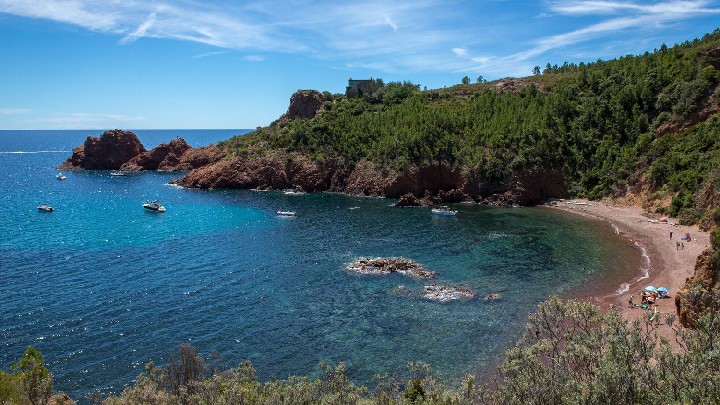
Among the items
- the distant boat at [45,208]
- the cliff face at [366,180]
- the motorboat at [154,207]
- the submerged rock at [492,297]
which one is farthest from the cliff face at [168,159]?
the submerged rock at [492,297]

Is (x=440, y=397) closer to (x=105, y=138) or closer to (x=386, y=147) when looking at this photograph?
(x=386, y=147)

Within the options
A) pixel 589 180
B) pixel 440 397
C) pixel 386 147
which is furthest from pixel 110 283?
pixel 589 180

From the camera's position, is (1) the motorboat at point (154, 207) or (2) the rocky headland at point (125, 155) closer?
(1) the motorboat at point (154, 207)

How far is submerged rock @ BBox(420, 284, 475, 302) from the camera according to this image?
142ft

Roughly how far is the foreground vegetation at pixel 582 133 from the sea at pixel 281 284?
12573 millimetres

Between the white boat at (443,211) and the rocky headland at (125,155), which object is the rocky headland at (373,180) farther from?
the rocky headland at (125,155)

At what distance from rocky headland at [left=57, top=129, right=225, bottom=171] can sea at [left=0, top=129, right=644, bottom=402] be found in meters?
70.5

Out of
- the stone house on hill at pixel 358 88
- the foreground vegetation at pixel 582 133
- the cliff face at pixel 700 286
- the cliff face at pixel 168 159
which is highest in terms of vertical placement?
the stone house on hill at pixel 358 88

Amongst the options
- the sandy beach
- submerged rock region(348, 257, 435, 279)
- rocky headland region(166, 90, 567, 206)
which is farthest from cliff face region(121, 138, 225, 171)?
the sandy beach

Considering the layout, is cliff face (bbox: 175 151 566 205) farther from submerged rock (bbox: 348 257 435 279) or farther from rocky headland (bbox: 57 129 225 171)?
submerged rock (bbox: 348 257 435 279)

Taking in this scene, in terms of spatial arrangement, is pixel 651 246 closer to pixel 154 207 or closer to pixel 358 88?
pixel 154 207

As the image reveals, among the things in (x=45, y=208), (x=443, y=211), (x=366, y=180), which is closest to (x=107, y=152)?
(x=45, y=208)

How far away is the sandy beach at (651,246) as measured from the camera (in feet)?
138

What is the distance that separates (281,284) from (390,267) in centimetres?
1124
